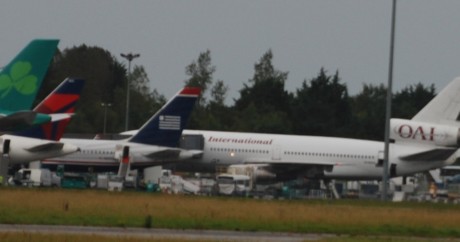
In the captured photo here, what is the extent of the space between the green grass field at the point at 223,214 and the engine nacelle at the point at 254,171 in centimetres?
2711

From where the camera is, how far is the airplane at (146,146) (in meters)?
83.8

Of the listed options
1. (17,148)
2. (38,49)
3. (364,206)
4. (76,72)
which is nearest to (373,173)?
(17,148)

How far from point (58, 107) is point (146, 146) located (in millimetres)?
8525

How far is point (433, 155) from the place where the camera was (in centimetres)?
8869

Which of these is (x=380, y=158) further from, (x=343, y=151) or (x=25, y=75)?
(x=25, y=75)

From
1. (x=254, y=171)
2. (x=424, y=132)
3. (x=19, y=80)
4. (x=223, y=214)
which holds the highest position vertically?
(x=424, y=132)

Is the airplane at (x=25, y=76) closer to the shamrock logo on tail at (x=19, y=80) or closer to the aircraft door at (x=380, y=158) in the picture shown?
the shamrock logo on tail at (x=19, y=80)

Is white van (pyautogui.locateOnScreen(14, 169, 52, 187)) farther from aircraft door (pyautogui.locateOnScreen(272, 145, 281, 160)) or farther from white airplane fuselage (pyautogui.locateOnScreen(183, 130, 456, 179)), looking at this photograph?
aircraft door (pyautogui.locateOnScreen(272, 145, 281, 160))

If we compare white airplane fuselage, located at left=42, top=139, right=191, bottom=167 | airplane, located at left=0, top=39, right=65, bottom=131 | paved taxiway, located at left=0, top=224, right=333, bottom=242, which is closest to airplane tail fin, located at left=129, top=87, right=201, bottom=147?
white airplane fuselage, located at left=42, top=139, right=191, bottom=167

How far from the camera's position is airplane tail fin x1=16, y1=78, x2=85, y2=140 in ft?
248

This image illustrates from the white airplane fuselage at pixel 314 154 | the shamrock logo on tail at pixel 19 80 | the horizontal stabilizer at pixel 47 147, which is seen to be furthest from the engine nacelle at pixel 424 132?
the shamrock logo on tail at pixel 19 80

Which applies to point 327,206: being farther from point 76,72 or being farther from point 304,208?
point 76,72

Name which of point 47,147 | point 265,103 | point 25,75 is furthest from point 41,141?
point 265,103

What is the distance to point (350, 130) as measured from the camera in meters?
137
